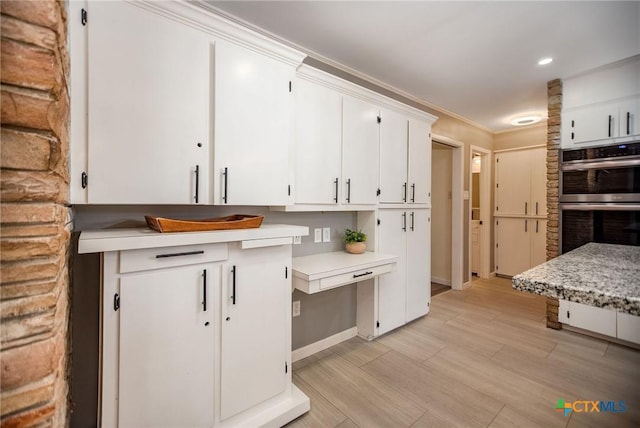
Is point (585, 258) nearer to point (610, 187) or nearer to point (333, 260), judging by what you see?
point (333, 260)

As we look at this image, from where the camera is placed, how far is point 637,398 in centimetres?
192

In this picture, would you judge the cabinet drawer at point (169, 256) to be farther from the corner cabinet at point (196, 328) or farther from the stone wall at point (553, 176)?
the stone wall at point (553, 176)

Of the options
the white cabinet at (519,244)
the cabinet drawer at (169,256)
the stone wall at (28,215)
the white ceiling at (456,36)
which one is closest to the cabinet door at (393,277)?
the white ceiling at (456,36)

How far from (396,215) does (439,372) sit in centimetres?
140

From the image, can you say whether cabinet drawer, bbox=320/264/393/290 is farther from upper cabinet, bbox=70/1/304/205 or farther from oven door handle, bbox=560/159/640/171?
oven door handle, bbox=560/159/640/171

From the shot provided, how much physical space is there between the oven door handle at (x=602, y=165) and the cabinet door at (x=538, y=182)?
1.85m

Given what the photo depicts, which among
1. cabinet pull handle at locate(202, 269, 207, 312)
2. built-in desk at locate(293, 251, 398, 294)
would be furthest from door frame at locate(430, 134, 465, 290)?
cabinet pull handle at locate(202, 269, 207, 312)

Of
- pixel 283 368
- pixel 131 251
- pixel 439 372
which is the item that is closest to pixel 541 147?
pixel 439 372

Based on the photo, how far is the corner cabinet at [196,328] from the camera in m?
1.23

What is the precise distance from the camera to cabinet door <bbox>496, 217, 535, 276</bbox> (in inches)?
187

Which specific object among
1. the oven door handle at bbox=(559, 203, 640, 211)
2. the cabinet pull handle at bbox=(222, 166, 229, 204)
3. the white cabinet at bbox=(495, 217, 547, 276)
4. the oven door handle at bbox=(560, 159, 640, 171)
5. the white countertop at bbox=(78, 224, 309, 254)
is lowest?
the white cabinet at bbox=(495, 217, 547, 276)

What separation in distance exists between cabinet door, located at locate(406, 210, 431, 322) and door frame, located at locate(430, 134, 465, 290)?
4.32ft

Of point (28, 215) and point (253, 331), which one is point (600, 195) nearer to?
point (253, 331)

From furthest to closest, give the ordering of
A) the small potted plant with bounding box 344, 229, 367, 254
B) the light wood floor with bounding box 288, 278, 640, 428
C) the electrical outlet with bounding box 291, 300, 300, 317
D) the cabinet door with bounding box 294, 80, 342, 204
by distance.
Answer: the small potted plant with bounding box 344, 229, 367, 254 → the electrical outlet with bounding box 291, 300, 300, 317 → the cabinet door with bounding box 294, 80, 342, 204 → the light wood floor with bounding box 288, 278, 640, 428
